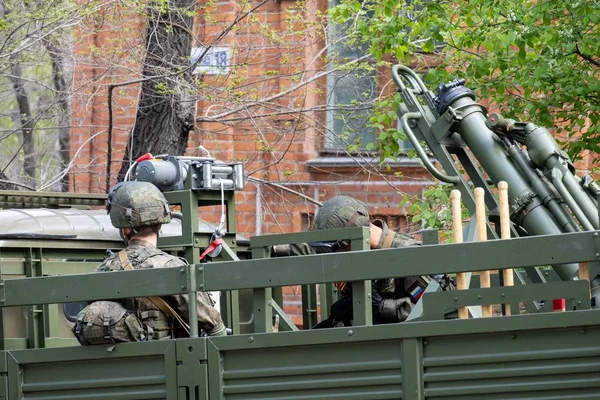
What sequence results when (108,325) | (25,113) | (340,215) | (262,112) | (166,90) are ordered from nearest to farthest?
(108,325), (340,215), (166,90), (262,112), (25,113)

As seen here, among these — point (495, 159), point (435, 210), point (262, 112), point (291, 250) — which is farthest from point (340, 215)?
point (262, 112)

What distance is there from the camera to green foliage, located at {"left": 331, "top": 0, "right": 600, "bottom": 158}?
7781mm

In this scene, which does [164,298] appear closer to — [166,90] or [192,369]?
[192,369]

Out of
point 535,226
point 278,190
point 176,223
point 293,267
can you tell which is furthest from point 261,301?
point 278,190

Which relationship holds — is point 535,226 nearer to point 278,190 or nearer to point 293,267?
point 293,267

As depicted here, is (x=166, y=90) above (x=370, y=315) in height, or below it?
above

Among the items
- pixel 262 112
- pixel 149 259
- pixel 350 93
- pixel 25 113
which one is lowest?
pixel 149 259

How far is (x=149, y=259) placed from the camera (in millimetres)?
5398

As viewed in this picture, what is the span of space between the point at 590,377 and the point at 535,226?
5.67 feet

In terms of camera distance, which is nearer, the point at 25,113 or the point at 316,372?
the point at 316,372

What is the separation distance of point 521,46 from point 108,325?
382 cm

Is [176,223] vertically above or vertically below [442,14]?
below

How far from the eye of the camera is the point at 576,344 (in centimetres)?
437

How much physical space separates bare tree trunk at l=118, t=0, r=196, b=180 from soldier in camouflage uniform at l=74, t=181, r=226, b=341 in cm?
375
